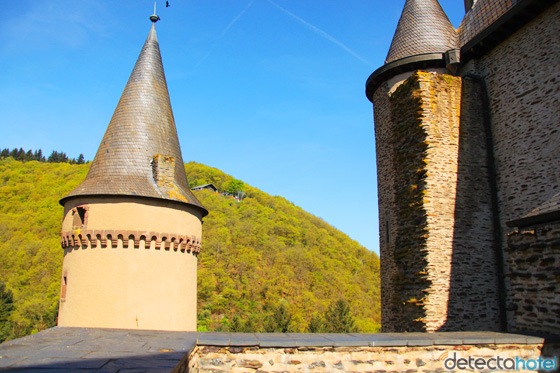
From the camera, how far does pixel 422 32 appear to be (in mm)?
11492

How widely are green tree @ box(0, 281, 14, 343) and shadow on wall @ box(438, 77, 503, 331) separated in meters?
→ 33.2

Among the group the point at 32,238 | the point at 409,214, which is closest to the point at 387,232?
the point at 409,214

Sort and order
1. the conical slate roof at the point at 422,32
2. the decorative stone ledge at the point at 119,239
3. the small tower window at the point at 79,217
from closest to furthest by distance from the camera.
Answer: the decorative stone ledge at the point at 119,239 → the small tower window at the point at 79,217 → the conical slate roof at the point at 422,32

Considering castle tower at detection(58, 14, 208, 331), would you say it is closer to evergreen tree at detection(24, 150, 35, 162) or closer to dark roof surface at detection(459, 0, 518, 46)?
dark roof surface at detection(459, 0, 518, 46)

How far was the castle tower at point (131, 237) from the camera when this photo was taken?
9.85 m

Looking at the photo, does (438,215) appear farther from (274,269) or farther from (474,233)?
(274,269)

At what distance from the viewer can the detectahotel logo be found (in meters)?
5.19

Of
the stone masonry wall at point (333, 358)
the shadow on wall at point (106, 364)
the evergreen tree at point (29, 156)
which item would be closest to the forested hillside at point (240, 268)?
the stone masonry wall at point (333, 358)

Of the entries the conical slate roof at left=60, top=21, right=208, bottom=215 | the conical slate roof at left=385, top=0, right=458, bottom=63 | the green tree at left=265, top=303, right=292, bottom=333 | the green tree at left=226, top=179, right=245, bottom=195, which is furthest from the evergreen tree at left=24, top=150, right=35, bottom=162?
the conical slate roof at left=385, top=0, right=458, bottom=63

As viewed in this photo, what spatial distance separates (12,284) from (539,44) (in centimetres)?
4742

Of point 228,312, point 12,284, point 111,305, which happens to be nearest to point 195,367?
point 111,305

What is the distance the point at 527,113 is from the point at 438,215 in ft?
9.29

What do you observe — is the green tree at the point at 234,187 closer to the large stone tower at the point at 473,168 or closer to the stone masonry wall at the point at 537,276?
the large stone tower at the point at 473,168

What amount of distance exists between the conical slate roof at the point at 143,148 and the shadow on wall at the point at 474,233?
6966mm
